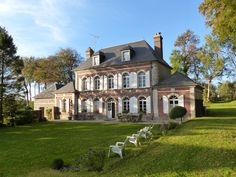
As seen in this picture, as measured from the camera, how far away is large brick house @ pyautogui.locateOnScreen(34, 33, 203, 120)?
21233 millimetres

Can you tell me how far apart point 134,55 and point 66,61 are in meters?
24.9

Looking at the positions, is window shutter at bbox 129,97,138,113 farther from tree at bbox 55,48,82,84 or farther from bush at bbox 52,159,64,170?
tree at bbox 55,48,82,84

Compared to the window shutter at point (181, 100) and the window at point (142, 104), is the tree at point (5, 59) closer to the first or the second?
the window at point (142, 104)

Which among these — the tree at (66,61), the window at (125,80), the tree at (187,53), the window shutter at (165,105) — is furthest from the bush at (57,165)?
the tree at (66,61)

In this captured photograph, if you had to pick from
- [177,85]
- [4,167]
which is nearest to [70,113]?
[177,85]

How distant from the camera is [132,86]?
23344 mm

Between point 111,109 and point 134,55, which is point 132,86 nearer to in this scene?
point 134,55

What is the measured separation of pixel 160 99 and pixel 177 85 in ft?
7.13

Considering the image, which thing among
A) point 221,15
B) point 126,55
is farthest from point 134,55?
point 221,15

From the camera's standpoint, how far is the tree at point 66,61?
1793 inches

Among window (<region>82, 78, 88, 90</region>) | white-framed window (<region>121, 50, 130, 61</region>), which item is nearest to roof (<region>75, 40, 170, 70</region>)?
white-framed window (<region>121, 50, 130, 61</region>)

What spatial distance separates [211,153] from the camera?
7121 millimetres

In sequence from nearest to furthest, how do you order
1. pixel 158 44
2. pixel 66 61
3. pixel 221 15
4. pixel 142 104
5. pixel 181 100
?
pixel 221 15 < pixel 181 100 < pixel 142 104 < pixel 158 44 < pixel 66 61

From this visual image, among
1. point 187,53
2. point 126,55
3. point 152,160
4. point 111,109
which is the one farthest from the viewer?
point 187,53
